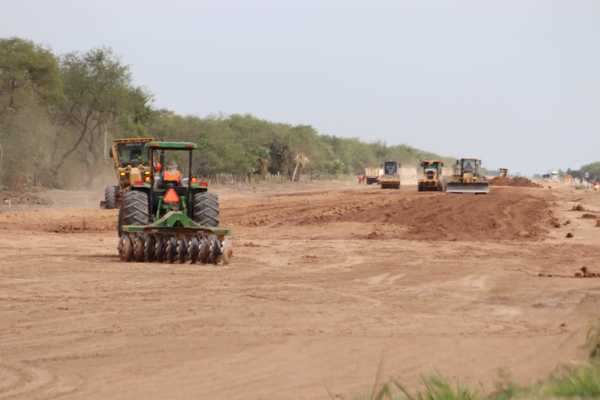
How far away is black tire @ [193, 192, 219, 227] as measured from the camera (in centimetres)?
1917

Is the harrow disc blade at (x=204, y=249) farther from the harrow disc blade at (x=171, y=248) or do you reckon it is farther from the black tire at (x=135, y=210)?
the black tire at (x=135, y=210)

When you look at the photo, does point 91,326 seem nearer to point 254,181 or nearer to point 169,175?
point 169,175

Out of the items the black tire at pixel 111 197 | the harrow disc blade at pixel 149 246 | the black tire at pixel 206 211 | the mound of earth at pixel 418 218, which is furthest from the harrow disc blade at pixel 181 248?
the black tire at pixel 111 197

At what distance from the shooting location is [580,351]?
30.9 feet

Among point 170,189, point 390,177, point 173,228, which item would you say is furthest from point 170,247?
point 390,177

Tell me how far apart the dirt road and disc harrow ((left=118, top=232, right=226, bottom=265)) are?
427 mm

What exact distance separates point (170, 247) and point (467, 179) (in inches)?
1713

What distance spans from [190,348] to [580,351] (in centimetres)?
351

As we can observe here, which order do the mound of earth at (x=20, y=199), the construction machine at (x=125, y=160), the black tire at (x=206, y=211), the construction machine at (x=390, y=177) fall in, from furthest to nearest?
the construction machine at (x=390, y=177)
the mound of earth at (x=20, y=199)
the construction machine at (x=125, y=160)
the black tire at (x=206, y=211)

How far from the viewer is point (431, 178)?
209 feet

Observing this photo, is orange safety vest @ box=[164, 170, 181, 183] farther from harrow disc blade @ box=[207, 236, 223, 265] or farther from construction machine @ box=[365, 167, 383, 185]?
construction machine @ box=[365, 167, 383, 185]

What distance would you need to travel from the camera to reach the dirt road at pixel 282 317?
8.52m

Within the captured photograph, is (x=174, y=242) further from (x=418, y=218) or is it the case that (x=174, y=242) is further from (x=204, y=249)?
(x=418, y=218)

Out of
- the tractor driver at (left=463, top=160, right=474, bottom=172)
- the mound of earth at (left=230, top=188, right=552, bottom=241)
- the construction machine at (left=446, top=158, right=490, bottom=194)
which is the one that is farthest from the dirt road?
the tractor driver at (left=463, top=160, right=474, bottom=172)
